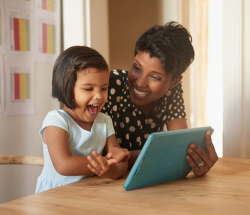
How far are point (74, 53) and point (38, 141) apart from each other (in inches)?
38.6

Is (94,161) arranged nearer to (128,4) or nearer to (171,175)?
(171,175)

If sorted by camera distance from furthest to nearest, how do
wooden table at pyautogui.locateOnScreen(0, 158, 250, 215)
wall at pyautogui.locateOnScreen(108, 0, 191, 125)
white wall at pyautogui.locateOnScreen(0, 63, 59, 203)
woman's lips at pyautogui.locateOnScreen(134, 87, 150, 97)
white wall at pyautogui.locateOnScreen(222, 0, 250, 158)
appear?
wall at pyautogui.locateOnScreen(108, 0, 191, 125)
white wall at pyautogui.locateOnScreen(222, 0, 250, 158)
white wall at pyautogui.locateOnScreen(0, 63, 59, 203)
woman's lips at pyautogui.locateOnScreen(134, 87, 150, 97)
wooden table at pyautogui.locateOnScreen(0, 158, 250, 215)

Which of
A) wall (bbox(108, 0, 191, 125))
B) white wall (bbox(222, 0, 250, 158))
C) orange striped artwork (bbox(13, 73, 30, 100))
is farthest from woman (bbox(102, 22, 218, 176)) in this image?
wall (bbox(108, 0, 191, 125))

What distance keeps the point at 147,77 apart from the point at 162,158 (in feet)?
1.70

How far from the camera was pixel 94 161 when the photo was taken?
71cm

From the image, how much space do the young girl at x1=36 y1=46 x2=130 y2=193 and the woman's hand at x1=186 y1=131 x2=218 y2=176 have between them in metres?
0.20

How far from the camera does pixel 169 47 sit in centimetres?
114

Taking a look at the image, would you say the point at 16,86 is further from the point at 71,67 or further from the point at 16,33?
the point at 71,67

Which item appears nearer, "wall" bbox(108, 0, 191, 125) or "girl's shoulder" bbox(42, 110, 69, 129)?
"girl's shoulder" bbox(42, 110, 69, 129)

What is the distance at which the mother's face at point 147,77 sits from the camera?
3.73ft

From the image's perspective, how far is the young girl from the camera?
0.81 metres

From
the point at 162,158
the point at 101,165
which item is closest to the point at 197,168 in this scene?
the point at 162,158

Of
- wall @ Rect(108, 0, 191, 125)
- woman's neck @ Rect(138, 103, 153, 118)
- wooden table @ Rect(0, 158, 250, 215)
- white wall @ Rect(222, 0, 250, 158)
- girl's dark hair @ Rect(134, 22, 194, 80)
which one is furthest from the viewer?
wall @ Rect(108, 0, 191, 125)

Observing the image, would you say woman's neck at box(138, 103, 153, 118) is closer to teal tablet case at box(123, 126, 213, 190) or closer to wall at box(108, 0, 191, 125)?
teal tablet case at box(123, 126, 213, 190)
